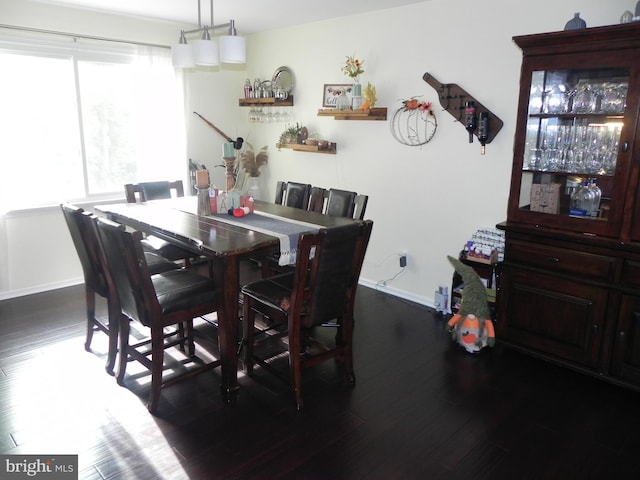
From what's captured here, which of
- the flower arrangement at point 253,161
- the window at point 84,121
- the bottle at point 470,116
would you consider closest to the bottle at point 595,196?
the bottle at point 470,116

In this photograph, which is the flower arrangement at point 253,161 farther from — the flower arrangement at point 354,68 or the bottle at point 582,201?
the bottle at point 582,201

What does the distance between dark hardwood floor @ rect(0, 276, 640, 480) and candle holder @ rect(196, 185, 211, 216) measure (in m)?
0.91

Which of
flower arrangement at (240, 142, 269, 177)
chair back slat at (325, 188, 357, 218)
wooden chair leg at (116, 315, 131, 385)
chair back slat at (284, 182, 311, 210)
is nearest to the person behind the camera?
wooden chair leg at (116, 315, 131, 385)

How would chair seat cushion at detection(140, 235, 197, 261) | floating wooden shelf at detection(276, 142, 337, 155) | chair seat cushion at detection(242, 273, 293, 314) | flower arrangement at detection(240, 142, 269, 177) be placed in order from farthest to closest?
flower arrangement at detection(240, 142, 269, 177) < floating wooden shelf at detection(276, 142, 337, 155) < chair seat cushion at detection(140, 235, 197, 261) < chair seat cushion at detection(242, 273, 293, 314)

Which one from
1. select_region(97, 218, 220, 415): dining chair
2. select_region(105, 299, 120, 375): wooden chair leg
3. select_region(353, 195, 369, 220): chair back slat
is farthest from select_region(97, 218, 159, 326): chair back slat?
select_region(353, 195, 369, 220): chair back slat

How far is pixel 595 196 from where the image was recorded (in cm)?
280

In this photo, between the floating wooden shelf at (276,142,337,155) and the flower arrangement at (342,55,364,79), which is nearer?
the flower arrangement at (342,55,364,79)

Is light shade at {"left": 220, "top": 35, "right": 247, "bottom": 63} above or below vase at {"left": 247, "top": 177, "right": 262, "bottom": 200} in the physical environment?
above

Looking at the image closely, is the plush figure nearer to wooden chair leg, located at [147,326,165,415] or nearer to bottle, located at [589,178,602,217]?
bottle, located at [589,178,602,217]

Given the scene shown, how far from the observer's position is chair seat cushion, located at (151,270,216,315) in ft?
8.11

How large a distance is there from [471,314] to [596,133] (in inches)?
52.6

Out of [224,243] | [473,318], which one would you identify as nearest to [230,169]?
[224,243]

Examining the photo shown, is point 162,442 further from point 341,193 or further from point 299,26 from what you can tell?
point 299,26

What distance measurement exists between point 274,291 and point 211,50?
1.51 meters
